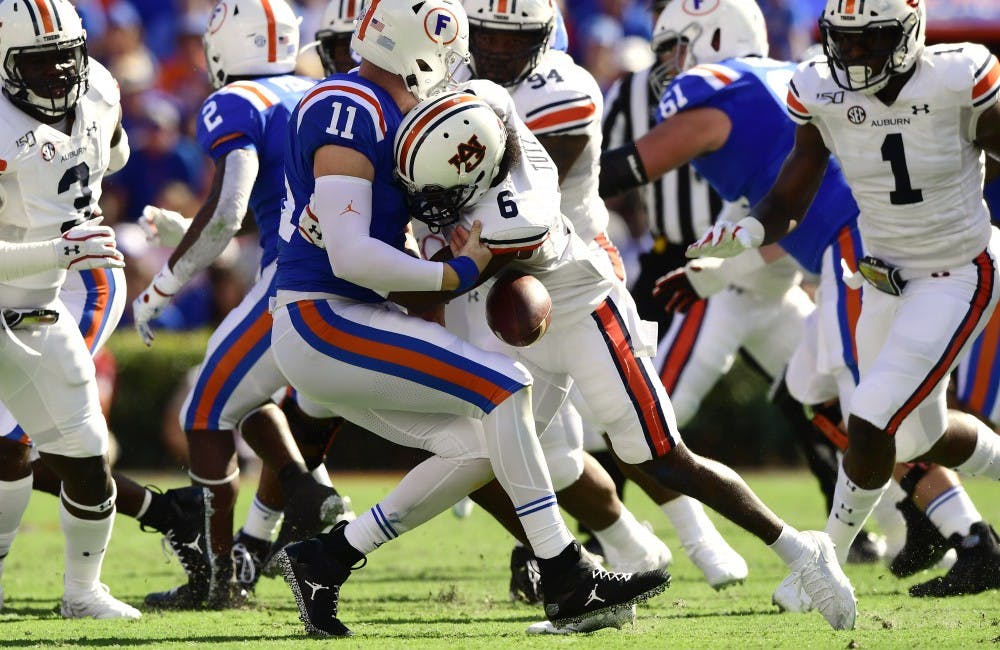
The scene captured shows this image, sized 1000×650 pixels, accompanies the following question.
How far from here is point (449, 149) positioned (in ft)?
13.3

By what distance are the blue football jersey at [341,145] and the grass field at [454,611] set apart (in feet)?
3.28

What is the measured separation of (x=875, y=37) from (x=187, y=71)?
332 inches

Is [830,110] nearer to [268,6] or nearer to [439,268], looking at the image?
[439,268]

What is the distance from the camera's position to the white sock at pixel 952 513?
5363mm

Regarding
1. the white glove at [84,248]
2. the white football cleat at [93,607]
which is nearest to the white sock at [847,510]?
the white football cleat at [93,607]

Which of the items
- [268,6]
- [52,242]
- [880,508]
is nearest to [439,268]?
[52,242]

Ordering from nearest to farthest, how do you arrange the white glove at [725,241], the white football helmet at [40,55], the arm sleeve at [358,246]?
1. the arm sleeve at [358,246]
2. the white football helmet at [40,55]
3. the white glove at [725,241]

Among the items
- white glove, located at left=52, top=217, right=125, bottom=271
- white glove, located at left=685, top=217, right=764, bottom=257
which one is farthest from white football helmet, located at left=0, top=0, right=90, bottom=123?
white glove, located at left=685, top=217, right=764, bottom=257

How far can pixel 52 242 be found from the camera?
14.5 feet

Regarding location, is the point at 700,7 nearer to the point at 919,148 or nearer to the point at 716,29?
the point at 716,29

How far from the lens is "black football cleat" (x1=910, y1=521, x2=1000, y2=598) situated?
17.1ft

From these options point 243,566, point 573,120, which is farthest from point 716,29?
point 243,566

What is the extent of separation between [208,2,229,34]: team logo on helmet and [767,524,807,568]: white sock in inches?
111

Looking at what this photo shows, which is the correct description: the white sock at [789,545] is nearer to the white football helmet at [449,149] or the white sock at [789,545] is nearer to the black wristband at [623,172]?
the white football helmet at [449,149]
